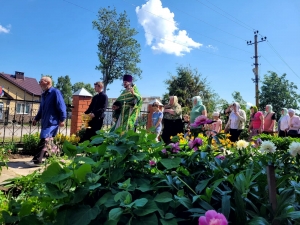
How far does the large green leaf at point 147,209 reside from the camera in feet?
3.02

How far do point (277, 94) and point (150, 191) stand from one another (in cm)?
2864

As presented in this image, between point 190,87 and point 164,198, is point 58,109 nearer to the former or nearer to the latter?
point 164,198

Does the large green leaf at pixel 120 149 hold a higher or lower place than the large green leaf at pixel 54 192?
higher

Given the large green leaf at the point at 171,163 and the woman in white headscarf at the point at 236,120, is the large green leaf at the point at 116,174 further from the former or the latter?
the woman in white headscarf at the point at 236,120

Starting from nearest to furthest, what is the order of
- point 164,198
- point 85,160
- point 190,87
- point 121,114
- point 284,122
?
point 164,198
point 85,160
point 121,114
point 284,122
point 190,87

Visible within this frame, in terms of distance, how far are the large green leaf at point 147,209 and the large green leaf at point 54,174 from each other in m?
0.29

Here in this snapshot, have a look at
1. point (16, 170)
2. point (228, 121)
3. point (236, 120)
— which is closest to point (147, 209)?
point (16, 170)

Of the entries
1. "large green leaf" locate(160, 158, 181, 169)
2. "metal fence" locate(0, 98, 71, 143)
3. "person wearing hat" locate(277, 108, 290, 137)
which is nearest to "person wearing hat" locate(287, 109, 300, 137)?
"person wearing hat" locate(277, 108, 290, 137)

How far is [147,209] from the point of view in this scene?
0.94m

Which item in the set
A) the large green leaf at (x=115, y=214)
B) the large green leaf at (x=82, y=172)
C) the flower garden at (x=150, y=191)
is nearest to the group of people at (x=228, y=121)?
the flower garden at (x=150, y=191)

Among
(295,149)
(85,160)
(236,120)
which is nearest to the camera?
(85,160)

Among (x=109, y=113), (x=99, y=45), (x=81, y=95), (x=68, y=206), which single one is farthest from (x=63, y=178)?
(x=99, y=45)

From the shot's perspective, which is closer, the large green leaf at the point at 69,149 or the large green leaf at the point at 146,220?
the large green leaf at the point at 146,220

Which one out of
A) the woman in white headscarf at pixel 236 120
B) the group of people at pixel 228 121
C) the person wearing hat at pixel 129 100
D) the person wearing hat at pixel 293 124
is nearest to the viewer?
the person wearing hat at pixel 129 100
